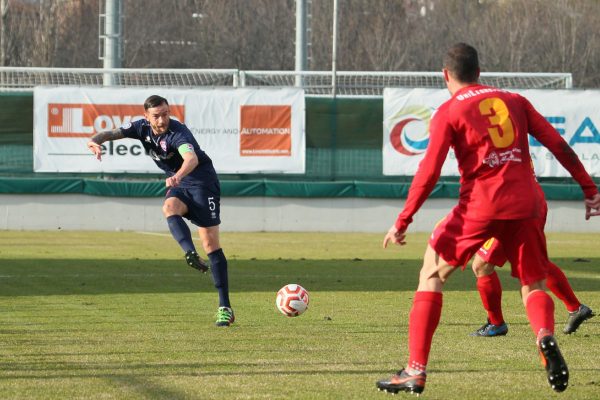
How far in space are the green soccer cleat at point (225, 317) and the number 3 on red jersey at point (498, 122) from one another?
4290 millimetres

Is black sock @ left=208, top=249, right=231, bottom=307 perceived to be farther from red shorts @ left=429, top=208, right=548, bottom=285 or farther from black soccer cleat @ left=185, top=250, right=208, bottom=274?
red shorts @ left=429, top=208, right=548, bottom=285

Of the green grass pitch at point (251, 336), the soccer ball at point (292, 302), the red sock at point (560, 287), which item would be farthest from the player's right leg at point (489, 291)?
the soccer ball at point (292, 302)

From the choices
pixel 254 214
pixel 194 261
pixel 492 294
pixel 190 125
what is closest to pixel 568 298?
pixel 492 294

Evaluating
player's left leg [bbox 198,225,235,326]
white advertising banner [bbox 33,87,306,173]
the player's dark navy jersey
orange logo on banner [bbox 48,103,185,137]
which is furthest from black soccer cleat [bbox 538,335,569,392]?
orange logo on banner [bbox 48,103,185,137]

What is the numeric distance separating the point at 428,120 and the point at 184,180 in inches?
674

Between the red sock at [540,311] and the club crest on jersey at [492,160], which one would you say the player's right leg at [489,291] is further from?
the club crest on jersey at [492,160]

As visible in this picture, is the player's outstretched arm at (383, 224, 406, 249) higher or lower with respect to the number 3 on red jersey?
lower

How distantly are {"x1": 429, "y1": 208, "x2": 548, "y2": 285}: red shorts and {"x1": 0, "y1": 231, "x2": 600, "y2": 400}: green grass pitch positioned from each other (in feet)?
2.51

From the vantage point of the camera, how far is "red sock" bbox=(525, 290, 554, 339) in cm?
724

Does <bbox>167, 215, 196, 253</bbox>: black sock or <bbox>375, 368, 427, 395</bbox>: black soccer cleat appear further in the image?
<bbox>167, 215, 196, 253</bbox>: black sock

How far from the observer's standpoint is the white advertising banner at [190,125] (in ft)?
92.2

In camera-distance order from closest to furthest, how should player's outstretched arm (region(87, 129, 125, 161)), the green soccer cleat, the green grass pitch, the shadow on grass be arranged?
the green grass pitch, the green soccer cleat, player's outstretched arm (region(87, 129, 125, 161)), the shadow on grass

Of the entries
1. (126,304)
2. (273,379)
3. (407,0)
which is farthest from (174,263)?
(407,0)

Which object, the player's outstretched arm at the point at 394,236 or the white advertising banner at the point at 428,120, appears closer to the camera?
the player's outstretched arm at the point at 394,236
